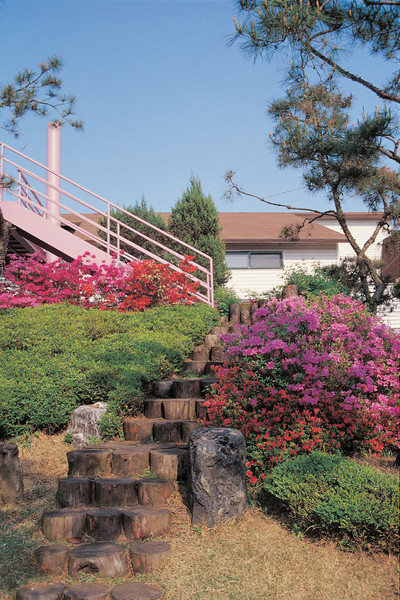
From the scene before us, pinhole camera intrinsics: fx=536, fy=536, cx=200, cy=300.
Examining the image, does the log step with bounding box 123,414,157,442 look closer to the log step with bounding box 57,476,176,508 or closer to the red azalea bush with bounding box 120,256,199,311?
the log step with bounding box 57,476,176,508

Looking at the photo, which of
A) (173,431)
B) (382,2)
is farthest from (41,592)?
(382,2)

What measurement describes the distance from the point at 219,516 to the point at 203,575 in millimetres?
640

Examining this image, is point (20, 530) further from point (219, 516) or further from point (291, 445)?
point (291, 445)

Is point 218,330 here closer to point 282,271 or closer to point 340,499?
point 340,499

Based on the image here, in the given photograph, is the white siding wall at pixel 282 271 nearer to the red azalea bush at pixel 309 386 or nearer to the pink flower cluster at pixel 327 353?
the pink flower cluster at pixel 327 353

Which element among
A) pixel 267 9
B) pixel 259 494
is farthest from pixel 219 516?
pixel 267 9

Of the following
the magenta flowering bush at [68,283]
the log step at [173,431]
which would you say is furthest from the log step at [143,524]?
→ the magenta flowering bush at [68,283]

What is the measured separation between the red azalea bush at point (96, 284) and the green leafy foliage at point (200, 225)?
4.86 meters

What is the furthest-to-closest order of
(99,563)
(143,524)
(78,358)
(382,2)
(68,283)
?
(68,283) → (78,358) → (382,2) → (143,524) → (99,563)

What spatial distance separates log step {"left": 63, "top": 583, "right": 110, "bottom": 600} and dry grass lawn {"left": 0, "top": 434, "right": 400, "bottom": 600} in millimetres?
147

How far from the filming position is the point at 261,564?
3.54m

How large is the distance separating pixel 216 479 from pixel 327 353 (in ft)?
6.03

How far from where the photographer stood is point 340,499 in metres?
3.64

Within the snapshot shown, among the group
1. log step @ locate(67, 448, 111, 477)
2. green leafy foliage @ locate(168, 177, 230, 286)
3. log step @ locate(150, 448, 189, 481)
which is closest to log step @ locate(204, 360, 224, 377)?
log step @ locate(150, 448, 189, 481)
